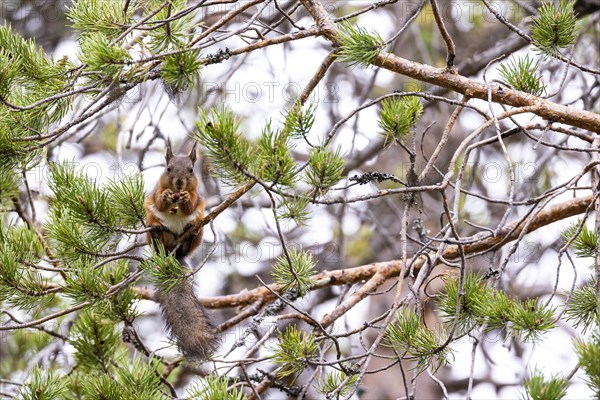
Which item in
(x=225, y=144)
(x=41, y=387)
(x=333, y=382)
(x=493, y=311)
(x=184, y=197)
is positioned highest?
(x=184, y=197)

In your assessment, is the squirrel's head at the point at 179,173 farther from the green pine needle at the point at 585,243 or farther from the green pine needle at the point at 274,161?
the green pine needle at the point at 585,243

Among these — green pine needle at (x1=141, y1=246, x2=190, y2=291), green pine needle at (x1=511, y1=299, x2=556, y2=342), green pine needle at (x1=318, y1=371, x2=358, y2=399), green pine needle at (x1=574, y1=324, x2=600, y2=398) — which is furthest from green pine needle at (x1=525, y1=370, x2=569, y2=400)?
green pine needle at (x1=141, y1=246, x2=190, y2=291)

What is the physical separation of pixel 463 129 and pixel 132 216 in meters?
3.98

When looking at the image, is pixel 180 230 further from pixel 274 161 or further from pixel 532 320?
pixel 532 320

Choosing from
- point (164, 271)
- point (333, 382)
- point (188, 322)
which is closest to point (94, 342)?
point (188, 322)

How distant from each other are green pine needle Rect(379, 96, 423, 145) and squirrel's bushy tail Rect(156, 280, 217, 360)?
84 centimetres

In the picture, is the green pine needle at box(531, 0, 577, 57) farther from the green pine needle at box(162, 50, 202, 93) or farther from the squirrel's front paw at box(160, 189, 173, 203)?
the squirrel's front paw at box(160, 189, 173, 203)

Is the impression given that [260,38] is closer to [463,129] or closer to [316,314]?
[316,314]

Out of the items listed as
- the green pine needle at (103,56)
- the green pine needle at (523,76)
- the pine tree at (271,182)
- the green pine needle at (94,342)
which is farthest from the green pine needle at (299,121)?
the green pine needle at (94,342)

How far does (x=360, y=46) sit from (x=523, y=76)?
1.86 feet

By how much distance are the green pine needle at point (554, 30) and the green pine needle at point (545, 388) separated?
3.44 feet

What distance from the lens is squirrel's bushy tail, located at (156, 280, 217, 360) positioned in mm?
2385

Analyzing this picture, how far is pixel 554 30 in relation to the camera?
2.08 metres

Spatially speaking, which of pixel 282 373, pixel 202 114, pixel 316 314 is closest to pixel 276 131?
pixel 202 114
